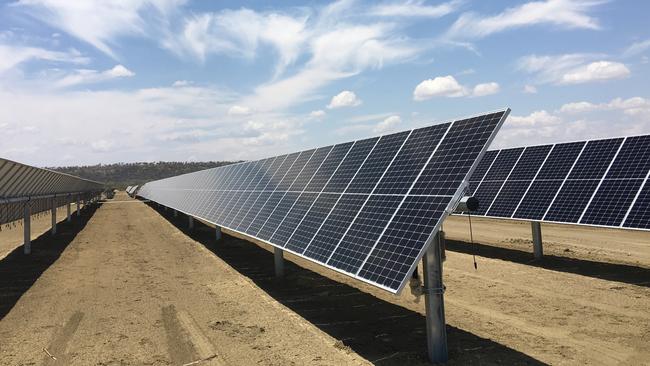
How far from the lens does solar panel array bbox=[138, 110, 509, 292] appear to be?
33.3 feet

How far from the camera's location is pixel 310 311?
48.3 feet

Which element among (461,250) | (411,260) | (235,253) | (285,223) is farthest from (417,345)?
(235,253)

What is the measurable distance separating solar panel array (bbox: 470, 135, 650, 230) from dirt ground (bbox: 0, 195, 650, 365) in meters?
2.40

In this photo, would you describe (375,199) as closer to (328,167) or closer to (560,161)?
(328,167)

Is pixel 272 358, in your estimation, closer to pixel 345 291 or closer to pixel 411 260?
pixel 411 260

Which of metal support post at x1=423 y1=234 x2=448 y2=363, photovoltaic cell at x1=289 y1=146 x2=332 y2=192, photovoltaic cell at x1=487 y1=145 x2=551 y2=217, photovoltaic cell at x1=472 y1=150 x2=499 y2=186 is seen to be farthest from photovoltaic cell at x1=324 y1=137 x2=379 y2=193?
photovoltaic cell at x1=472 y1=150 x2=499 y2=186

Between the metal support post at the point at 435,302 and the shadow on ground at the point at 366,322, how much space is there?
15.5 inches

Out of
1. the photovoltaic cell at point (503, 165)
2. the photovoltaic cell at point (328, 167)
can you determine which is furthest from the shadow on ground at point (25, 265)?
the photovoltaic cell at point (503, 165)

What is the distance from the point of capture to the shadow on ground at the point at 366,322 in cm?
1048

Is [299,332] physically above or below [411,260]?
below

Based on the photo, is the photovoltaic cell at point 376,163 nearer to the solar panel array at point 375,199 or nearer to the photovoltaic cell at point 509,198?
the solar panel array at point 375,199

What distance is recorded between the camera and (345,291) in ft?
56.7

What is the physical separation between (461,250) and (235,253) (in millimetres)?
13385

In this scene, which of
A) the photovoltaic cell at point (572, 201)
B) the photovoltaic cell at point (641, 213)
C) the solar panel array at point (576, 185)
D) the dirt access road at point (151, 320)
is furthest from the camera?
the photovoltaic cell at point (572, 201)
